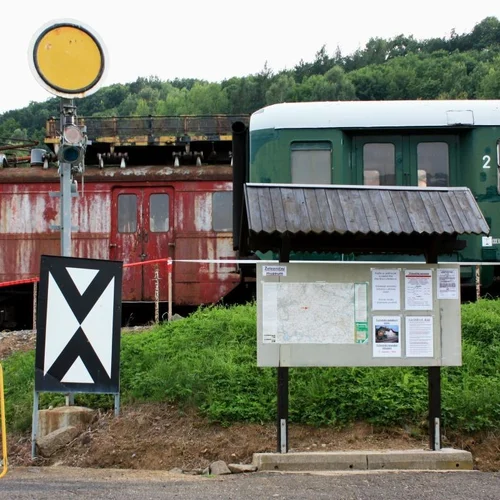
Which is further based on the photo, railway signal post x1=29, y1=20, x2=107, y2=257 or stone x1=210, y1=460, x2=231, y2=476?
railway signal post x1=29, y1=20, x2=107, y2=257

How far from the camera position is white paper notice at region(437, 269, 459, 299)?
700 centimetres

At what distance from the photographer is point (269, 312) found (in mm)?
6840

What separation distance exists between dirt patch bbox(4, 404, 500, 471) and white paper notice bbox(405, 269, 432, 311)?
53.7 inches

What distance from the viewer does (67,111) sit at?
27.2 feet

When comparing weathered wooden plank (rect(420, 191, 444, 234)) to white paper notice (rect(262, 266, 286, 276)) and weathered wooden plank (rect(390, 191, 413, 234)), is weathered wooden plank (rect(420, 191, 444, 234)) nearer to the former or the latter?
weathered wooden plank (rect(390, 191, 413, 234))

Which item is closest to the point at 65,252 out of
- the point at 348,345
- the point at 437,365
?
the point at 348,345

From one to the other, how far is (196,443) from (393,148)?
5881mm

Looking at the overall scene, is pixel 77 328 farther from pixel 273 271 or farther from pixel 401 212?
pixel 401 212

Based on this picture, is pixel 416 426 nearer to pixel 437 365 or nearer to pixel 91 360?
pixel 437 365

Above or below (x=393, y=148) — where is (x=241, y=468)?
below

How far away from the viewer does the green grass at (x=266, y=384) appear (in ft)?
25.0

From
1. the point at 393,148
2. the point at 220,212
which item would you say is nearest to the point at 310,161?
the point at 393,148

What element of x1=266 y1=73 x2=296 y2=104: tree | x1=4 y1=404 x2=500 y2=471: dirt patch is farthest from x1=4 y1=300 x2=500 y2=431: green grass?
x1=266 y1=73 x2=296 y2=104: tree

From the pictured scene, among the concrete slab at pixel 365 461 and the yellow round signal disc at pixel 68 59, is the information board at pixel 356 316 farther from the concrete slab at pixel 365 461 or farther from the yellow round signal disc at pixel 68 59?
the yellow round signal disc at pixel 68 59
